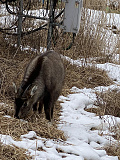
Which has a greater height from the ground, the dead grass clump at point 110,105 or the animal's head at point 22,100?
the animal's head at point 22,100

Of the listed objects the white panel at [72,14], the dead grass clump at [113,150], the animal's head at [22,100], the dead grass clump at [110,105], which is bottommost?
the dead grass clump at [113,150]

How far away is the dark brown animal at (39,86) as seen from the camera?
4441 mm

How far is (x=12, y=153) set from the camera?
11.5ft

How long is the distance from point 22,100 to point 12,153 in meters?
1.05

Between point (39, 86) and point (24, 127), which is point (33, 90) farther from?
point (24, 127)

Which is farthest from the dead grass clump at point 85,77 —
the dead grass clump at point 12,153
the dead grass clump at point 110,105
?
the dead grass clump at point 12,153

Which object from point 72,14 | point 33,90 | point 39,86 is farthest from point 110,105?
point 72,14

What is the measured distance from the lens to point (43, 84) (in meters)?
4.73

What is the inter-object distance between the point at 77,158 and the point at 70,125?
122 cm

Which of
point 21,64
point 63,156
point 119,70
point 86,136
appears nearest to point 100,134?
point 86,136

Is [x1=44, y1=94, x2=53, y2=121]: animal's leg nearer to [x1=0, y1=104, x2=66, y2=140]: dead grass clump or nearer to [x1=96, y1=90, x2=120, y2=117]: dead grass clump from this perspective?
[x1=0, y1=104, x2=66, y2=140]: dead grass clump

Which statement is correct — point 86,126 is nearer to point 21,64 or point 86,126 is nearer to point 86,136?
point 86,136

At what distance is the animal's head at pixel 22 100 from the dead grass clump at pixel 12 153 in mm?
932

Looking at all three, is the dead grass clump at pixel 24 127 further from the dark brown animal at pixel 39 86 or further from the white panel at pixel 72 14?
the white panel at pixel 72 14
